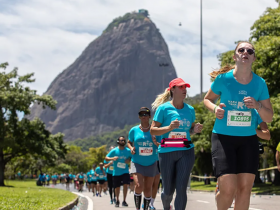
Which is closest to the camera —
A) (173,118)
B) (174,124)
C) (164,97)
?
(174,124)

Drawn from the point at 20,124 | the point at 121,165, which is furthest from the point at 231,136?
the point at 20,124

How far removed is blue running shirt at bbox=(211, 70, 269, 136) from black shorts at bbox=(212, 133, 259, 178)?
80mm

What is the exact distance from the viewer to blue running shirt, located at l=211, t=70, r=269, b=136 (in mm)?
5820

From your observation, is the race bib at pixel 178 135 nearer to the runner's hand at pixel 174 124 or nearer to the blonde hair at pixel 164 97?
the runner's hand at pixel 174 124

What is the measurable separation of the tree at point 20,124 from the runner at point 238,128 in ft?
109

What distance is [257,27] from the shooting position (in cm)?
3231

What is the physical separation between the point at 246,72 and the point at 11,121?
3546cm

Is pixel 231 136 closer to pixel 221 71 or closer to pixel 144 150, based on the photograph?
pixel 221 71

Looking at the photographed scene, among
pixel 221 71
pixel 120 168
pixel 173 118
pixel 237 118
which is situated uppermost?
pixel 221 71

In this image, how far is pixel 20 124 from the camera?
132ft

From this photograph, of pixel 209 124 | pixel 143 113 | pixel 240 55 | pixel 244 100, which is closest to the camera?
pixel 244 100

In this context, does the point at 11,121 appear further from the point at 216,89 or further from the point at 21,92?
the point at 216,89

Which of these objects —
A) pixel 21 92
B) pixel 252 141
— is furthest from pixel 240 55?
pixel 21 92

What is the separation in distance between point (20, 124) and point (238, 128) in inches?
1423
